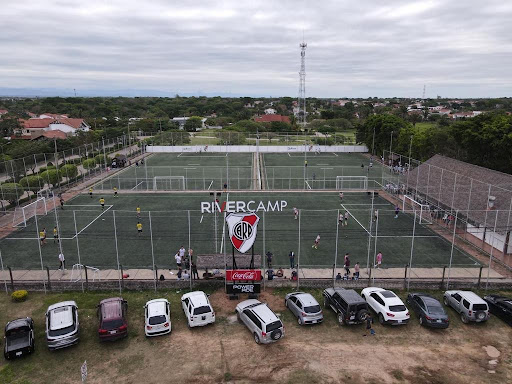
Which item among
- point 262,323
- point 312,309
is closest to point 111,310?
point 262,323

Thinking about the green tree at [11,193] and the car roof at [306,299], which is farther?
the green tree at [11,193]

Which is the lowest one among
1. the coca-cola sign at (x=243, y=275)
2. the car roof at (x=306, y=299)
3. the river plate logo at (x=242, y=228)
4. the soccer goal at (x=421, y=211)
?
the soccer goal at (x=421, y=211)

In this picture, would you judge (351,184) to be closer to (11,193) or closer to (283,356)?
(283,356)

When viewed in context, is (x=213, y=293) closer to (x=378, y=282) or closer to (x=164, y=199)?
(x=378, y=282)

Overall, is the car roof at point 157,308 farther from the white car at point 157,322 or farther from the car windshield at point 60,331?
the car windshield at point 60,331

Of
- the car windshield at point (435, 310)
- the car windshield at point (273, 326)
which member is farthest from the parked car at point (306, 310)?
the car windshield at point (435, 310)

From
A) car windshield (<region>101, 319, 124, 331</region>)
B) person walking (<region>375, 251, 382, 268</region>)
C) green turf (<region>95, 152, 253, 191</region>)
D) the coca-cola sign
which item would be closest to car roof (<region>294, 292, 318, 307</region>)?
the coca-cola sign

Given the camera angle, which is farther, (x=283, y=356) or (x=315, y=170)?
(x=315, y=170)
